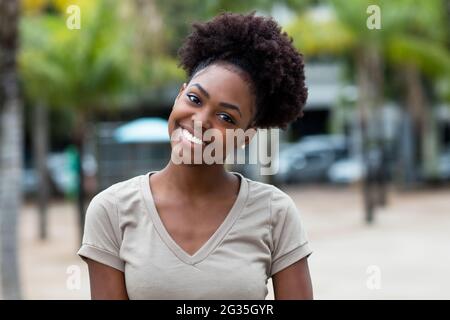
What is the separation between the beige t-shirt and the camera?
7.18 ft

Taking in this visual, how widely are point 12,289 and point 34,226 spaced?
42.4ft

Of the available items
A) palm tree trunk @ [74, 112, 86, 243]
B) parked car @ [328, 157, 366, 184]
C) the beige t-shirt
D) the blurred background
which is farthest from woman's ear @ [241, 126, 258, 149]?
parked car @ [328, 157, 366, 184]

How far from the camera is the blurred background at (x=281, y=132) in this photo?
938 cm

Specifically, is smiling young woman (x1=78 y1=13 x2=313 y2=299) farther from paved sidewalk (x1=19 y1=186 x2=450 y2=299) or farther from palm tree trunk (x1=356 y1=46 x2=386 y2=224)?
palm tree trunk (x1=356 y1=46 x2=386 y2=224)

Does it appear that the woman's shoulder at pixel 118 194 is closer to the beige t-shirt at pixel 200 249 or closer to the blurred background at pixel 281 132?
the beige t-shirt at pixel 200 249

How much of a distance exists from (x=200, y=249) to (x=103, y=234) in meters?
0.25

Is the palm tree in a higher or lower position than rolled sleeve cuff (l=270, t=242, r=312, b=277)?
higher

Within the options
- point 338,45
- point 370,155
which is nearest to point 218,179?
point 370,155

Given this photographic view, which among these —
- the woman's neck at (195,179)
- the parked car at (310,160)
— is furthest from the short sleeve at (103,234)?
the parked car at (310,160)

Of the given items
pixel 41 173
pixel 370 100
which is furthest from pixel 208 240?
pixel 370 100

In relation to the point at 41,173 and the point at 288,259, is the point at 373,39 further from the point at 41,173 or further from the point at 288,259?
the point at 288,259

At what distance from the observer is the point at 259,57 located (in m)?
2.36

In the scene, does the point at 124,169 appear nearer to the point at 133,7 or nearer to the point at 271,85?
the point at 133,7

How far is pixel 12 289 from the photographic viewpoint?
807cm
